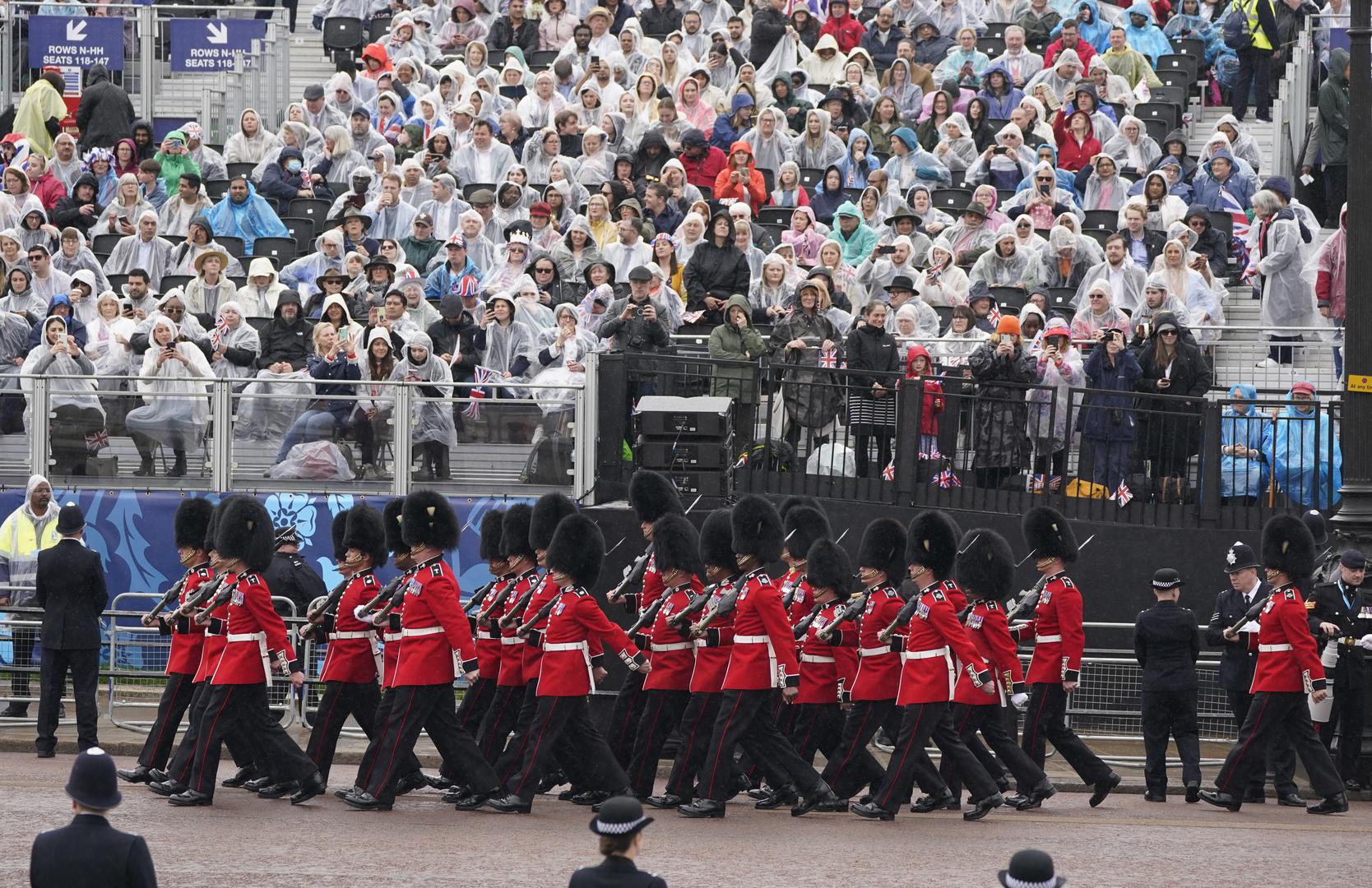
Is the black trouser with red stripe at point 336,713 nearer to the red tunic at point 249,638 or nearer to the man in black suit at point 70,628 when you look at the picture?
the red tunic at point 249,638

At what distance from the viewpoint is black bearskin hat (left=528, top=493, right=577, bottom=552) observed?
1222 cm

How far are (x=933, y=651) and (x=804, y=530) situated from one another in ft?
5.11

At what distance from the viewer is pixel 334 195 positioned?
20922 mm

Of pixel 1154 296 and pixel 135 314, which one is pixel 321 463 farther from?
pixel 1154 296

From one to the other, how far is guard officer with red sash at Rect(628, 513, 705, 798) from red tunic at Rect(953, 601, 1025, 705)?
4.91 feet

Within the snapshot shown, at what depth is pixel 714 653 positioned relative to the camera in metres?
11.5

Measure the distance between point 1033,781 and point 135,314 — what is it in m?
8.90

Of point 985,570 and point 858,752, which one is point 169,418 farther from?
point 985,570

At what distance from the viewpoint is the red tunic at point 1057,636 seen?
12.3 metres

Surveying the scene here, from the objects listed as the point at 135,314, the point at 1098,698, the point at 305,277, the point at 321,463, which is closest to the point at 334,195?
the point at 305,277

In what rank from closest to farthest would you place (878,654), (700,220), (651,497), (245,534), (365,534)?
(878,654)
(245,534)
(365,534)
(651,497)
(700,220)

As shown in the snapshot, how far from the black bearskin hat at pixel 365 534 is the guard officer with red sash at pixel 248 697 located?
631mm

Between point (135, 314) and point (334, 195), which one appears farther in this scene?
point (334, 195)

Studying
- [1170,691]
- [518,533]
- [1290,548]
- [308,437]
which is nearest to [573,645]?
[518,533]
